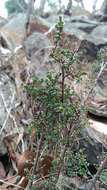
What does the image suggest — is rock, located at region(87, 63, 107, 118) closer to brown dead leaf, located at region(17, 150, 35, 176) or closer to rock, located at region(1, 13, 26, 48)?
brown dead leaf, located at region(17, 150, 35, 176)

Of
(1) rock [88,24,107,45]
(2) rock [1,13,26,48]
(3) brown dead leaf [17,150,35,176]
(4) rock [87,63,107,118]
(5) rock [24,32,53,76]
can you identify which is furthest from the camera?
(2) rock [1,13,26,48]

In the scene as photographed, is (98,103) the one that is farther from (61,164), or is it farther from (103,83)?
(61,164)

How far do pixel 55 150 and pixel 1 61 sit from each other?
499 centimetres

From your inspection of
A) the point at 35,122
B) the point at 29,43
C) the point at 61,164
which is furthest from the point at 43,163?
the point at 29,43

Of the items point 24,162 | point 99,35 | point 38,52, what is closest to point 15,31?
point 99,35

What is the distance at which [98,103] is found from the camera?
376 inches

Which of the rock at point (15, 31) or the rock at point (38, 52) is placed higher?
the rock at point (15, 31)

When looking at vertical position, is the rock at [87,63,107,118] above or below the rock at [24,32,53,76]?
below

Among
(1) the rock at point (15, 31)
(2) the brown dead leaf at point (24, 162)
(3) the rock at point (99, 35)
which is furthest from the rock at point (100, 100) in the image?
(1) the rock at point (15, 31)

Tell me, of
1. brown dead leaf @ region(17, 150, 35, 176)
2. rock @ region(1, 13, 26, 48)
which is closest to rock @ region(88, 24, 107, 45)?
rock @ region(1, 13, 26, 48)

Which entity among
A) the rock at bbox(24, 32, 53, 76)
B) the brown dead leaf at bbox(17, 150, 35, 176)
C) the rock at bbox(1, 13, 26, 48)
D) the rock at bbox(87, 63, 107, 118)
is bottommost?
the brown dead leaf at bbox(17, 150, 35, 176)

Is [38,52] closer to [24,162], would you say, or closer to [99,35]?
[99,35]

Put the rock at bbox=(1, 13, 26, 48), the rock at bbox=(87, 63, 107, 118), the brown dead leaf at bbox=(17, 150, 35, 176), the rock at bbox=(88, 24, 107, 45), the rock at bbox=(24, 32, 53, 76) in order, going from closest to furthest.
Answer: the brown dead leaf at bbox=(17, 150, 35, 176)
the rock at bbox=(87, 63, 107, 118)
the rock at bbox=(24, 32, 53, 76)
the rock at bbox=(88, 24, 107, 45)
the rock at bbox=(1, 13, 26, 48)

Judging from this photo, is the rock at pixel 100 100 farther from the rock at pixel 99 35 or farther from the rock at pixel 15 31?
the rock at pixel 15 31
